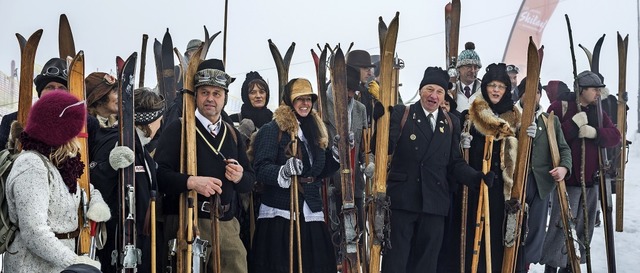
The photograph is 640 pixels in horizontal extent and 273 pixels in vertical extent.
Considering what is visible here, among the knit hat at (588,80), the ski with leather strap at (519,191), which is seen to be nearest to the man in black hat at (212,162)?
the ski with leather strap at (519,191)

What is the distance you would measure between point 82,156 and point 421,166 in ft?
8.25

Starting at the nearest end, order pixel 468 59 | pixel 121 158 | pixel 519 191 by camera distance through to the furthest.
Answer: pixel 121 158 < pixel 519 191 < pixel 468 59

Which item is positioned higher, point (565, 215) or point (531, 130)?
point (531, 130)

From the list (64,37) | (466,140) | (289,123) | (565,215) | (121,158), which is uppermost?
(64,37)

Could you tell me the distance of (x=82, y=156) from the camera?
3.78 m

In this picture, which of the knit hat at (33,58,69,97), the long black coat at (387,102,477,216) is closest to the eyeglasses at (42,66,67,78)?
the knit hat at (33,58,69,97)

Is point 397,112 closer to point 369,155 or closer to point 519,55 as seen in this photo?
point 369,155

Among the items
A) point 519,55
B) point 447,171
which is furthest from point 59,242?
point 519,55

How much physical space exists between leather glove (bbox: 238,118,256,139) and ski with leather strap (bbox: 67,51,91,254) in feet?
6.15

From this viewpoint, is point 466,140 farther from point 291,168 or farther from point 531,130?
point 291,168

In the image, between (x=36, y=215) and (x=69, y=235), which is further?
(x=69, y=235)

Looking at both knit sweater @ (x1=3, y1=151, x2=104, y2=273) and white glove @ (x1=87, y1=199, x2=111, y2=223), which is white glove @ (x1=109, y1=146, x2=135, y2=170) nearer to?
white glove @ (x1=87, y1=199, x2=111, y2=223)

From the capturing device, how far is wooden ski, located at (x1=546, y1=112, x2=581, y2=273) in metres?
6.03

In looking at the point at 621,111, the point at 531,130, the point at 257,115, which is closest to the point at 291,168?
the point at 257,115
